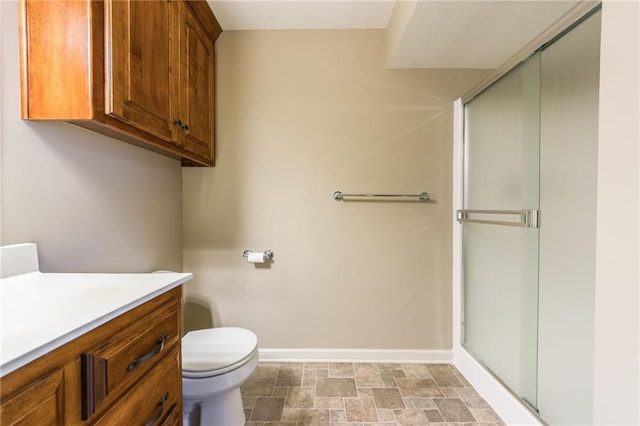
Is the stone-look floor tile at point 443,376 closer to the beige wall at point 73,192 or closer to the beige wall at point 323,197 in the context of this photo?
the beige wall at point 323,197

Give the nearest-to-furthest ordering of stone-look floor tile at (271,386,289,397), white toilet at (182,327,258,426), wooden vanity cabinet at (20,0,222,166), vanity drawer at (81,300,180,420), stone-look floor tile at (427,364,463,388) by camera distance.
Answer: vanity drawer at (81,300,180,420)
wooden vanity cabinet at (20,0,222,166)
white toilet at (182,327,258,426)
stone-look floor tile at (271,386,289,397)
stone-look floor tile at (427,364,463,388)

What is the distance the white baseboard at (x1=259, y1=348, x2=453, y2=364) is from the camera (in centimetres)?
189

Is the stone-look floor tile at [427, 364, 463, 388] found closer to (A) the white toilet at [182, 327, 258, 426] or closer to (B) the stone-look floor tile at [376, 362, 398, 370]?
(B) the stone-look floor tile at [376, 362, 398, 370]

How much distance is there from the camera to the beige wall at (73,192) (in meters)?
0.86

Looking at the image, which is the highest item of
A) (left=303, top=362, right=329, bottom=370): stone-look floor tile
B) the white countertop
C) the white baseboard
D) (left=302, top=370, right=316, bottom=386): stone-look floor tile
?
the white countertop

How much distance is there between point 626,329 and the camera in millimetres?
739

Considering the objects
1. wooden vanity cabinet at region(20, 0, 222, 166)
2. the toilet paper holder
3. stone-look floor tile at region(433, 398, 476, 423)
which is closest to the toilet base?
the toilet paper holder

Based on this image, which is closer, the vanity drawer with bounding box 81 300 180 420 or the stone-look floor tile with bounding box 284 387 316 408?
the vanity drawer with bounding box 81 300 180 420

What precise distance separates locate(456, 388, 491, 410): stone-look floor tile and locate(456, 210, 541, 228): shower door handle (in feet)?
3.19

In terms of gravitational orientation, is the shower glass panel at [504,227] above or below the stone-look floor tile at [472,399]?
above

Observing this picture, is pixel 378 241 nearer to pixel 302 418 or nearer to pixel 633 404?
pixel 302 418

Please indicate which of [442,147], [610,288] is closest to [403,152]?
[442,147]

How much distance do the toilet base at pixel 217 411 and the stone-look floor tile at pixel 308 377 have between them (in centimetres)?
50

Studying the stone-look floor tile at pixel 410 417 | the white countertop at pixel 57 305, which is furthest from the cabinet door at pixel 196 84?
the stone-look floor tile at pixel 410 417
